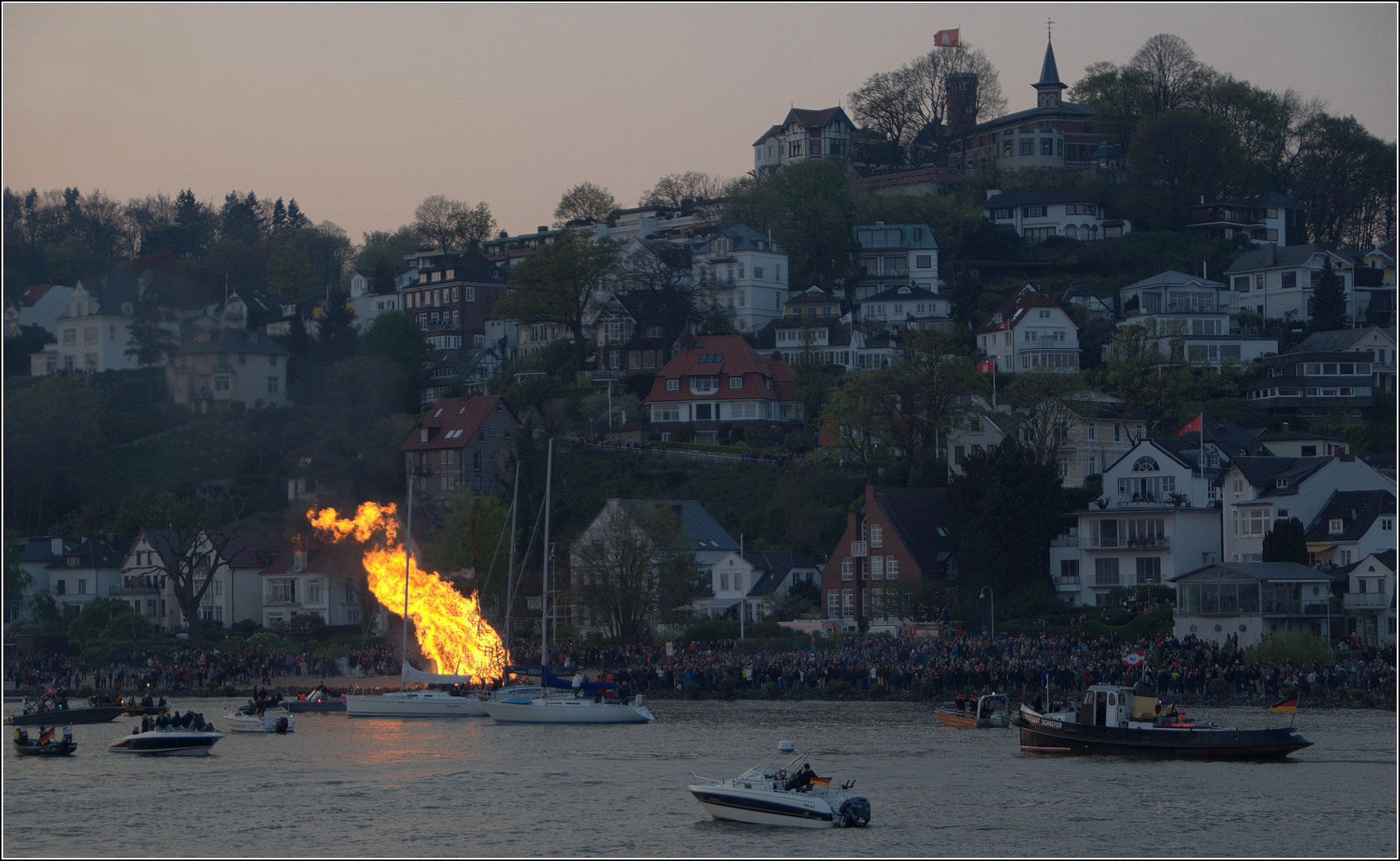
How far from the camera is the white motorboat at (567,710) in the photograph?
63.7 metres

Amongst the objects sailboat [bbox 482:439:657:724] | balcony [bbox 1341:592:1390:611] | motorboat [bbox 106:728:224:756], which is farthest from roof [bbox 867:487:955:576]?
motorboat [bbox 106:728:224:756]

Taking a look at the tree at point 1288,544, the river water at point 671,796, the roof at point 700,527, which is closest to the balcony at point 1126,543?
Result: the tree at point 1288,544

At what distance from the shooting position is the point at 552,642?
8412 cm

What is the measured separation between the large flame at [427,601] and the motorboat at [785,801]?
3108 cm

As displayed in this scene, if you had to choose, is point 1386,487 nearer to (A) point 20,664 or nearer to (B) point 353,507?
(B) point 353,507

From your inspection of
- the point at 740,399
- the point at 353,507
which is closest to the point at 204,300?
the point at 353,507

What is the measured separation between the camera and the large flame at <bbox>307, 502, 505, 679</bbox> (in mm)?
68062

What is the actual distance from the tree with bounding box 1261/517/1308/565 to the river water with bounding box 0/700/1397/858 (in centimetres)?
1583

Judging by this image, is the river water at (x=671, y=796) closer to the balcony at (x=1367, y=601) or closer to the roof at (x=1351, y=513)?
the balcony at (x=1367, y=601)

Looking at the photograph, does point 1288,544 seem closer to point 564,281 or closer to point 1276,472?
point 1276,472

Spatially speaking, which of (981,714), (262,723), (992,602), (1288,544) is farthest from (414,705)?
(1288,544)

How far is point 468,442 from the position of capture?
119188mm

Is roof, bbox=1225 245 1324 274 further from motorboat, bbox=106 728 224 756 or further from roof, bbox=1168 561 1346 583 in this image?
motorboat, bbox=106 728 224 756

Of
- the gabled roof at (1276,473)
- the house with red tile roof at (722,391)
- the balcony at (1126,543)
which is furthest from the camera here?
the house with red tile roof at (722,391)
